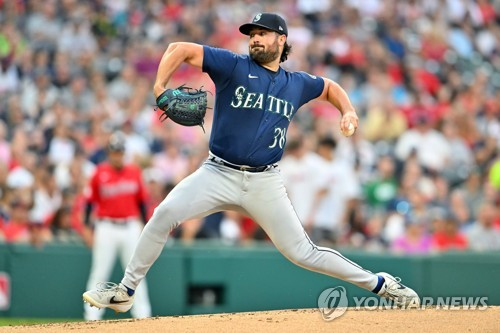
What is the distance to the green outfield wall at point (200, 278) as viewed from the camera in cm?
1241

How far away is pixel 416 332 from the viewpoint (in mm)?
7578

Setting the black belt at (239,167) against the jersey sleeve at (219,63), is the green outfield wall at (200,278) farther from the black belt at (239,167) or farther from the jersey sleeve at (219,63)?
the jersey sleeve at (219,63)

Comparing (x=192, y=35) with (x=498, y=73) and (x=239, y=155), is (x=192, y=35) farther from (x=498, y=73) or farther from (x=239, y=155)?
(x=239, y=155)

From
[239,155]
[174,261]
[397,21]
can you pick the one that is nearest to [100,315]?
[174,261]

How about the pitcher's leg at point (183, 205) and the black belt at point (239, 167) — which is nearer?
the pitcher's leg at point (183, 205)

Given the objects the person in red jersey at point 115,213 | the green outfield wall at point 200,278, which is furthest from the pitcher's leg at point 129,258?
the green outfield wall at point 200,278

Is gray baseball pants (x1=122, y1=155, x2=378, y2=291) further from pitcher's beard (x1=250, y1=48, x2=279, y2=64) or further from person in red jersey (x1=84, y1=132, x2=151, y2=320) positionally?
person in red jersey (x1=84, y1=132, x2=151, y2=320)

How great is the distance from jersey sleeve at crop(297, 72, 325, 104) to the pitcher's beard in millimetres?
362

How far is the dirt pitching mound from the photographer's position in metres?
7.75

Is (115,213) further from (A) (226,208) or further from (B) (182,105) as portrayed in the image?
(B) (182,105)

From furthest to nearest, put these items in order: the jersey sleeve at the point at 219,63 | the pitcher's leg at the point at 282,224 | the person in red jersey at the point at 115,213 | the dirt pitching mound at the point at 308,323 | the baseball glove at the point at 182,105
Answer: the person in red jersey at the point at 115,213, the dirt pitching mound at the point at 308,323, the pitcher's leg at the point at 282,224, the jersey sleeve at the point at 219,63, the baseball glove at the point at 182,105

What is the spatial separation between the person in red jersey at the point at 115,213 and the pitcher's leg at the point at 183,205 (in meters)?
4.42

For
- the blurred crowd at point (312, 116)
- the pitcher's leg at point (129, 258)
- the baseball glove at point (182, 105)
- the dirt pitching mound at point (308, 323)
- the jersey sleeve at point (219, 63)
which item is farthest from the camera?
the blurred crowd at point (312, 116)

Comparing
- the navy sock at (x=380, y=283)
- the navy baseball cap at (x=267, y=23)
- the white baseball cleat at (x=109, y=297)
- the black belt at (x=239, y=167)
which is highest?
the navy baseball cap at (x=267, y=23)
